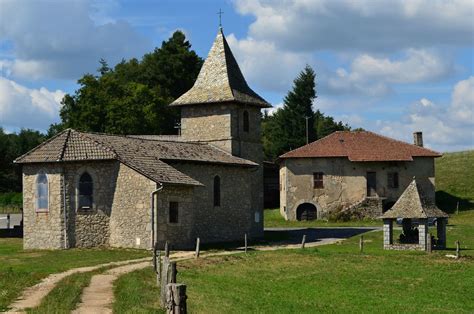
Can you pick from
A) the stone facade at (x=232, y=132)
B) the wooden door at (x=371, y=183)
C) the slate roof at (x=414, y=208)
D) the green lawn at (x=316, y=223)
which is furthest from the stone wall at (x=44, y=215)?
the wooden door at (x=371, y=183)

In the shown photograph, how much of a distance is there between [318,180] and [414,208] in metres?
25.0

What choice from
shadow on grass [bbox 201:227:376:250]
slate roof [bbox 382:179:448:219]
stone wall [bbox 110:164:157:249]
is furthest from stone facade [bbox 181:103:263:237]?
slate roof [bbox 382:179:448:219]

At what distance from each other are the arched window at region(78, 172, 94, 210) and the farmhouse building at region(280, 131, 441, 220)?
28.1m

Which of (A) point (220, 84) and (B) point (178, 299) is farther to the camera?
(A) point (220, 84)

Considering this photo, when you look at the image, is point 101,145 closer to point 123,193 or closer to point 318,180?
point 123,193

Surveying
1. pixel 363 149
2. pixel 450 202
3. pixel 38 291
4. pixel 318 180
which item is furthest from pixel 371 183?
pixel 38 291

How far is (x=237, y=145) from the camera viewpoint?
49781 millimetres

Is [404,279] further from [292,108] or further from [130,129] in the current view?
[292,108]

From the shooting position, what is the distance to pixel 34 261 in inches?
1342

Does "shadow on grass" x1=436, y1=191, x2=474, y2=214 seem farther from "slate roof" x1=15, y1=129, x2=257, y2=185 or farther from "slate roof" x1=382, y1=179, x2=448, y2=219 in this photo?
"slate roof" x1=15, y1=129, x2=257, y2=185

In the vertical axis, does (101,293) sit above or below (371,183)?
below

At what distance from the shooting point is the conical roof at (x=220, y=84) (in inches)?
1948

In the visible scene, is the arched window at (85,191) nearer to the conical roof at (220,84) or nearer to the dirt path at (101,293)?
the dirt path at (101,293)

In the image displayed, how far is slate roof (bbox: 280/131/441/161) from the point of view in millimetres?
64938
